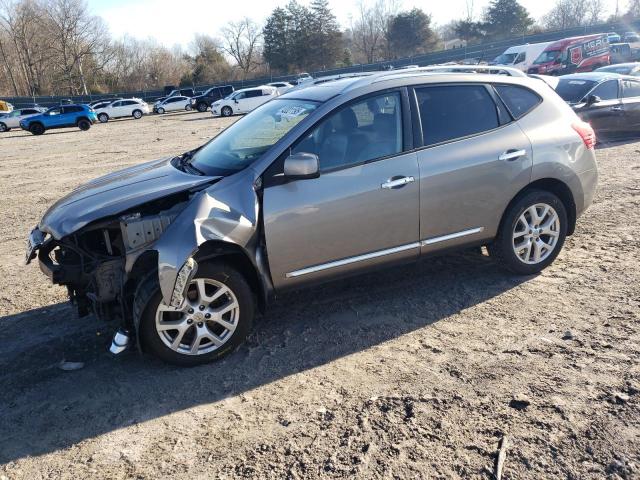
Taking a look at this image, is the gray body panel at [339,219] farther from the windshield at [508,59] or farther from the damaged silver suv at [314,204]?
the windshield at [508,59]

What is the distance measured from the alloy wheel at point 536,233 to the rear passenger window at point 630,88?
26.7 feet

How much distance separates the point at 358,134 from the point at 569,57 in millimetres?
29346

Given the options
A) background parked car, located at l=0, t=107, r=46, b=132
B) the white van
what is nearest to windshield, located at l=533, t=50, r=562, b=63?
the white van

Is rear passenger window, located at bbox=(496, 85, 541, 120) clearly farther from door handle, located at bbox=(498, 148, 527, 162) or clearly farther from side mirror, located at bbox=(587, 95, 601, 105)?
side mirror, located at bbox=(587, 95, 601, 105)

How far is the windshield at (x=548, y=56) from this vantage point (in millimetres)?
28938

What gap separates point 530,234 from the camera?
4.85m

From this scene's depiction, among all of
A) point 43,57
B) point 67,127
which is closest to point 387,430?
point 67,127

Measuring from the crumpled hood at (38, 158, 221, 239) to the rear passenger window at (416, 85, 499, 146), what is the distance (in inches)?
71.3

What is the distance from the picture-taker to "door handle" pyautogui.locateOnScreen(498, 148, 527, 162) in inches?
180

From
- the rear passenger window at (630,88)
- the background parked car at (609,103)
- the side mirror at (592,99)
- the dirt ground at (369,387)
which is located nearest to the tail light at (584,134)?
the dirt ground at (369,387)

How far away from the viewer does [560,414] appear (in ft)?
10.1

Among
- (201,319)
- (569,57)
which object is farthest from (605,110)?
(569,57)

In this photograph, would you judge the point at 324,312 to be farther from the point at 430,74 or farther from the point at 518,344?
the point at 430,74

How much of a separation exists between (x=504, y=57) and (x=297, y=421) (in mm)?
35745
